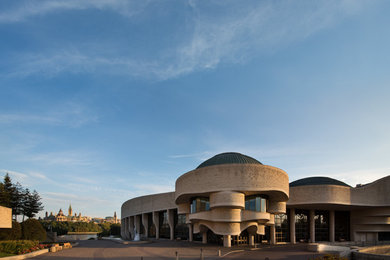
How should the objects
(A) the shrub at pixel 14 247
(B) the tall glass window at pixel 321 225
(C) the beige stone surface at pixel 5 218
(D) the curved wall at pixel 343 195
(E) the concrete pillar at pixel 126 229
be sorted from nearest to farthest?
1. (A) the shrub at pixel 14 247
2. (C) the beige stone surface at pixel 5 218
3. (D) the curved wall at pixel 343 195
4. (B) the tall glass window at pixel 321 225
5. (E) the concrete pillar at pixel 126 229

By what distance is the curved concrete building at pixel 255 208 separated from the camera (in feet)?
112

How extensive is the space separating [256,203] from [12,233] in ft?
96.9

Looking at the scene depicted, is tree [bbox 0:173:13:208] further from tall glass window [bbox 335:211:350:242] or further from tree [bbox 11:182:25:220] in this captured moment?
tall glass window [bbox 335:211:350:242]

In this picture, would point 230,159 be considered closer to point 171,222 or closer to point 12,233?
point 171,222

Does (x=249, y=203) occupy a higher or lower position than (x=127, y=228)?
higher

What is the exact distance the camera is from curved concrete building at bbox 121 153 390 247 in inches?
1340

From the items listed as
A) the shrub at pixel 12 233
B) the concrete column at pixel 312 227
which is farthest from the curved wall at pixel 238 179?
the shrub at pixel 12 233

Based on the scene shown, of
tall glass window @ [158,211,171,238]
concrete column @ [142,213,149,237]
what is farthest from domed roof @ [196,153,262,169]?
concrete column @ [142,213,149,237]

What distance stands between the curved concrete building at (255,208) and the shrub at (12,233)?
1965 centimetres

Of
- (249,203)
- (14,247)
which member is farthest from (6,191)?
(249,203)

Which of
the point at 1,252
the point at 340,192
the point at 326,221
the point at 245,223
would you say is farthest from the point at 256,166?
the point at 326,221

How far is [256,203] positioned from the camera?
36.6 metres

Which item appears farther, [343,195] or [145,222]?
[145,222]

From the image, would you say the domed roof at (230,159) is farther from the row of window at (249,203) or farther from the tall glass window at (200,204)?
the tall glass window at (200,204)
